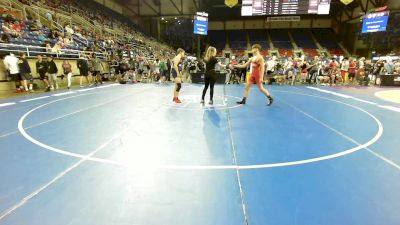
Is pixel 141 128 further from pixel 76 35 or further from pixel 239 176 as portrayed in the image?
pixel 76 35

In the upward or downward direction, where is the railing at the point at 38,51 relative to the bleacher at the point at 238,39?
downward

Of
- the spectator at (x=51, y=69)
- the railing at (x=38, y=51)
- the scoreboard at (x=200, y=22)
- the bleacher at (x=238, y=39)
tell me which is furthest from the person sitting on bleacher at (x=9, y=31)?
the bleacher at (x=238, y=39)

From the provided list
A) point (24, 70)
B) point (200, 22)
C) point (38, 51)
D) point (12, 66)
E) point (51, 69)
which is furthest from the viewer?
point (200, 22)

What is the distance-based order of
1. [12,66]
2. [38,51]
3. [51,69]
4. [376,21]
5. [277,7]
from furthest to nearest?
1. [376,21]
2. [277,7]
3. [38,51]
4. [51,69]
5. [12,66]

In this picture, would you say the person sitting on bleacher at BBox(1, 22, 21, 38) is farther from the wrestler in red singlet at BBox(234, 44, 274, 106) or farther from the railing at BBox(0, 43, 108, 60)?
the wrestler in red singlet at BBox(234, 44, 274, 106)

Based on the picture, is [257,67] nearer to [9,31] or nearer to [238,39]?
[9,31]

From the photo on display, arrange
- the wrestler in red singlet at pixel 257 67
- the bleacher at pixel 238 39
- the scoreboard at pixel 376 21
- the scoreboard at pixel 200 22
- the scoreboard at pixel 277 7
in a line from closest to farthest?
1. the wrestler in red singlet at pixel 257 67
2. the scoreboard at pixel 277 7
3. the scoreboard at pixel 376 21
4. the scoreboard at pixel 200 22
5. the bleacher at pixel 238 39

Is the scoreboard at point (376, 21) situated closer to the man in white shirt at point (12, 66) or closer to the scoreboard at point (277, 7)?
the scoreboard at point (277, 7)

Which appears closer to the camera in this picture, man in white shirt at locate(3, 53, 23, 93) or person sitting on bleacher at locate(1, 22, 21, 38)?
man in white shirt at locate(3, 53, 23, 93)

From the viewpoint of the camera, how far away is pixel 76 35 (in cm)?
1772

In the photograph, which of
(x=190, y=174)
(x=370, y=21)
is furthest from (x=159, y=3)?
(x=190, y=174)

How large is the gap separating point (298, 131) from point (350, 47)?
38922 millimetres

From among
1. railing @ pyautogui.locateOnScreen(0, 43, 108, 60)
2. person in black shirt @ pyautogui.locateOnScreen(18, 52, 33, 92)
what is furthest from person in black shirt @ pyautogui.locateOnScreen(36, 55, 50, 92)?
railing @ pyautogui.locateOnScreen(0, 43, 108, 60)

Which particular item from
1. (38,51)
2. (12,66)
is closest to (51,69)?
(12,66)
